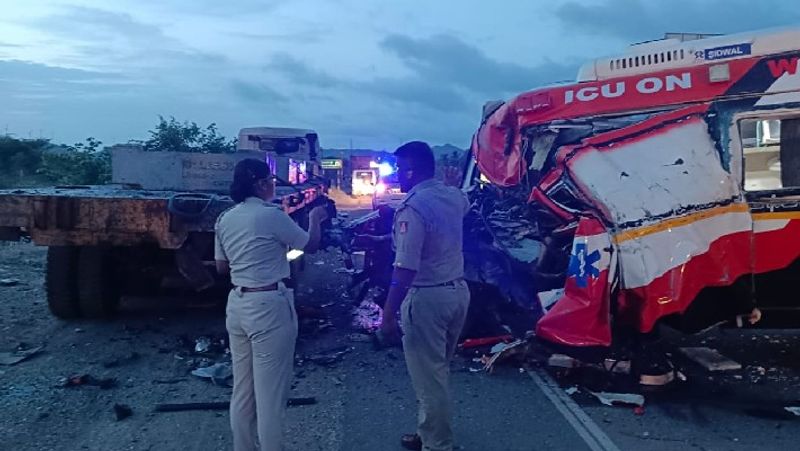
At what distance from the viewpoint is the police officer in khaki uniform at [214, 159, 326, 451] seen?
3992 millimetres

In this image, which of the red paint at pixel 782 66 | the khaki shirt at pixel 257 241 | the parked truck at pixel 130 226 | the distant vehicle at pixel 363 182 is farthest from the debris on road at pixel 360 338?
the distant vehicle at pixel 363 182

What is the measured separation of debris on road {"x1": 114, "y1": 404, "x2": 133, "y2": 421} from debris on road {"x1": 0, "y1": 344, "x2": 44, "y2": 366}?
1.84m

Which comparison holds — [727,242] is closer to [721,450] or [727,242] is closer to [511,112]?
[721,450]

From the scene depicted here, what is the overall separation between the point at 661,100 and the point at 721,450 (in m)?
3.01

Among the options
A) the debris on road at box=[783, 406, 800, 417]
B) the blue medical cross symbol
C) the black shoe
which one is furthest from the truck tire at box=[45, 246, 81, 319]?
the debris on road at box=[783, 406, 800, 417]

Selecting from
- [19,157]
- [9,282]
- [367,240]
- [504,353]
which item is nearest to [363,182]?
[19,157]

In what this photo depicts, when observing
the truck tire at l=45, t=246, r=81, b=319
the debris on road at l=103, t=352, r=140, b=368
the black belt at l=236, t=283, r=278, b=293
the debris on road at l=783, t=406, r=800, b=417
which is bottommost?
the debris on road at l=783, t=406, r=800, b=417

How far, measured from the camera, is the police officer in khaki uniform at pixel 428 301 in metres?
4.14

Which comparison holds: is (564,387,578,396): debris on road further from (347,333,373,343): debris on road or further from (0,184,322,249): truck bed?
(0,184,322,249): truck bed

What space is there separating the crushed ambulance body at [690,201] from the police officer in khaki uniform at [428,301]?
209 cm

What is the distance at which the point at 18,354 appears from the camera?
6.70 metres

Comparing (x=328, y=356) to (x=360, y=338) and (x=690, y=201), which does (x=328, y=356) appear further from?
(x=690, y=201)

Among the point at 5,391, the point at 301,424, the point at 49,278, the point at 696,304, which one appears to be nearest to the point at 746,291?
the point at 696,304

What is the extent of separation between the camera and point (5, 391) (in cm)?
570
